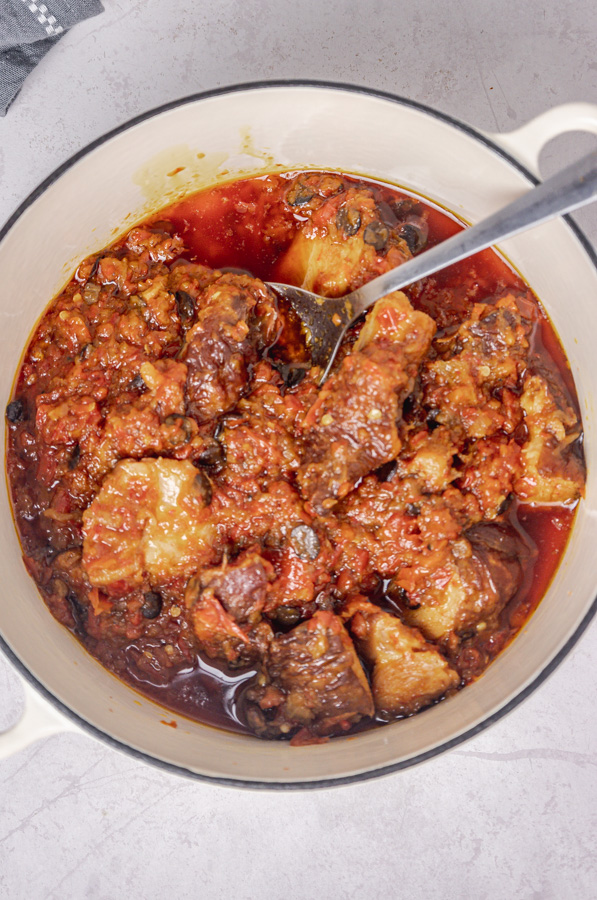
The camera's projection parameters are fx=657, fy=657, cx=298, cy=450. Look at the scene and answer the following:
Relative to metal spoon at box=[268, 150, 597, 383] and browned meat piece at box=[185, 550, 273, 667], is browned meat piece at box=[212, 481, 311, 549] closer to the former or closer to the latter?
browned meat piece at box=[185, 550, 273, 667]

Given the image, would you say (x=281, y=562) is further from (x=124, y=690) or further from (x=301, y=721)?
(x=124, y=690)

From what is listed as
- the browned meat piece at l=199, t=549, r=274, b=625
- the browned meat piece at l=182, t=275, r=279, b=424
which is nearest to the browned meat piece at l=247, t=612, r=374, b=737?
the browned meat piece at l=199, t=549, r=274, b=625

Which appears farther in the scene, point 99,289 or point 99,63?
point 99,63

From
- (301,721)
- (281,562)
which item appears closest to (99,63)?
(281,562)

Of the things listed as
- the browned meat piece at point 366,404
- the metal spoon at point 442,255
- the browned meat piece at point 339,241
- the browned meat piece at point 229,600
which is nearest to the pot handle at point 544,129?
the metal spoon at point 442,255

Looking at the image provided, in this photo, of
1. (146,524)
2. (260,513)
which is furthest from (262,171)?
(146,524)
